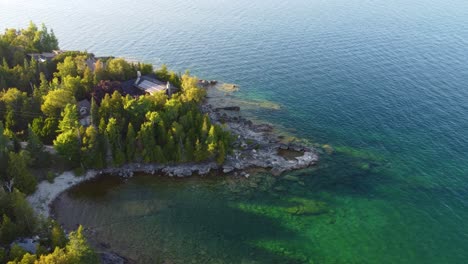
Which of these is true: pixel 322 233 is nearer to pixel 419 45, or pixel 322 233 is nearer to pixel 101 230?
pixel 101 230

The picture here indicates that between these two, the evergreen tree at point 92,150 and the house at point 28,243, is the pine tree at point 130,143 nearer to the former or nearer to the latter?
the evergreen tree at point 92,150

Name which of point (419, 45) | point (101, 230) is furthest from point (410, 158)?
point (419, 45)

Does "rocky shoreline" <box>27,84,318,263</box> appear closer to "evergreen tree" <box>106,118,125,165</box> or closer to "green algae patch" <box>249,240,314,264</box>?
"evergreen tree" <box>106,118,125,165</box>

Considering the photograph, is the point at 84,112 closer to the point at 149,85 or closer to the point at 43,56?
the point at 149,85

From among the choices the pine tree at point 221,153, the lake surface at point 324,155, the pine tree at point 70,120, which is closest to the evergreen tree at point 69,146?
the pine tree at point 70,120

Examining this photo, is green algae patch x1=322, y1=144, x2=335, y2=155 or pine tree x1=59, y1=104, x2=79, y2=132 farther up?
pine tree x1=59, y1=104, x2=79, y2=132

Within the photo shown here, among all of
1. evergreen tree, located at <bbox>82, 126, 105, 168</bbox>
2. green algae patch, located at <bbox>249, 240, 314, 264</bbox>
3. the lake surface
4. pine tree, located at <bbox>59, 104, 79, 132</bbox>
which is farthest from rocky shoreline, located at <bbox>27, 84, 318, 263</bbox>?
green algae patch, located at <bbox>249, 240, 314, 264</bbox>

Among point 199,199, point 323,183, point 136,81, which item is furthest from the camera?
point 136,81

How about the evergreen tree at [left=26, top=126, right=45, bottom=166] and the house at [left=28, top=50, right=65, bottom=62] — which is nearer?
the evergreen tree at [left=26, top=126, right=45, bottom=166]
